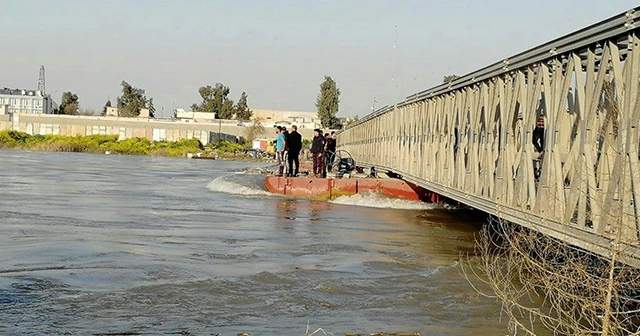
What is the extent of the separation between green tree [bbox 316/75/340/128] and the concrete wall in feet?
59.5

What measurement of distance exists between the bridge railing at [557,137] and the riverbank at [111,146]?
273 feet

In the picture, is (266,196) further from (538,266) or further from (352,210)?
(538,266)

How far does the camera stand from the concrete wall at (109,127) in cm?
12169

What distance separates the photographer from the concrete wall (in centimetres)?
12169

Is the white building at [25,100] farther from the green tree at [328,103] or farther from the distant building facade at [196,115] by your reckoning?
the green tree at [328,103]

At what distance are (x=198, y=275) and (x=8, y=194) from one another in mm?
16163

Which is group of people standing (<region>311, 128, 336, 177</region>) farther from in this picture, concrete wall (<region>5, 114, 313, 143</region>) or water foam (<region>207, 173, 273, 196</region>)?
concrete wall (<region>5, 114, 313, 143</region>)

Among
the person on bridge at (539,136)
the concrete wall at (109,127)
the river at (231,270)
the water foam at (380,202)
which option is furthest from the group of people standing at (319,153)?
the concrete wall at (109,127)

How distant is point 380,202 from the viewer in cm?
2864

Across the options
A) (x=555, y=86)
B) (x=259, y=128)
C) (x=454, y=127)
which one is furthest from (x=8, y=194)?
(x=259, y=128)

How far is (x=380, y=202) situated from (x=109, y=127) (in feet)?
325

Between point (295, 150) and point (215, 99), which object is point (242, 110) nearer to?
point (215, 99)

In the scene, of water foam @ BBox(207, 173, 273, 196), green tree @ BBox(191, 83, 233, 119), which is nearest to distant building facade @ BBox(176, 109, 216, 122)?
green tree @ BBox(191, 83, 233, 119)

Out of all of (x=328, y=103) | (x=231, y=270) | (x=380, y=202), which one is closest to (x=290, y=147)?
(x=380, y=202)
